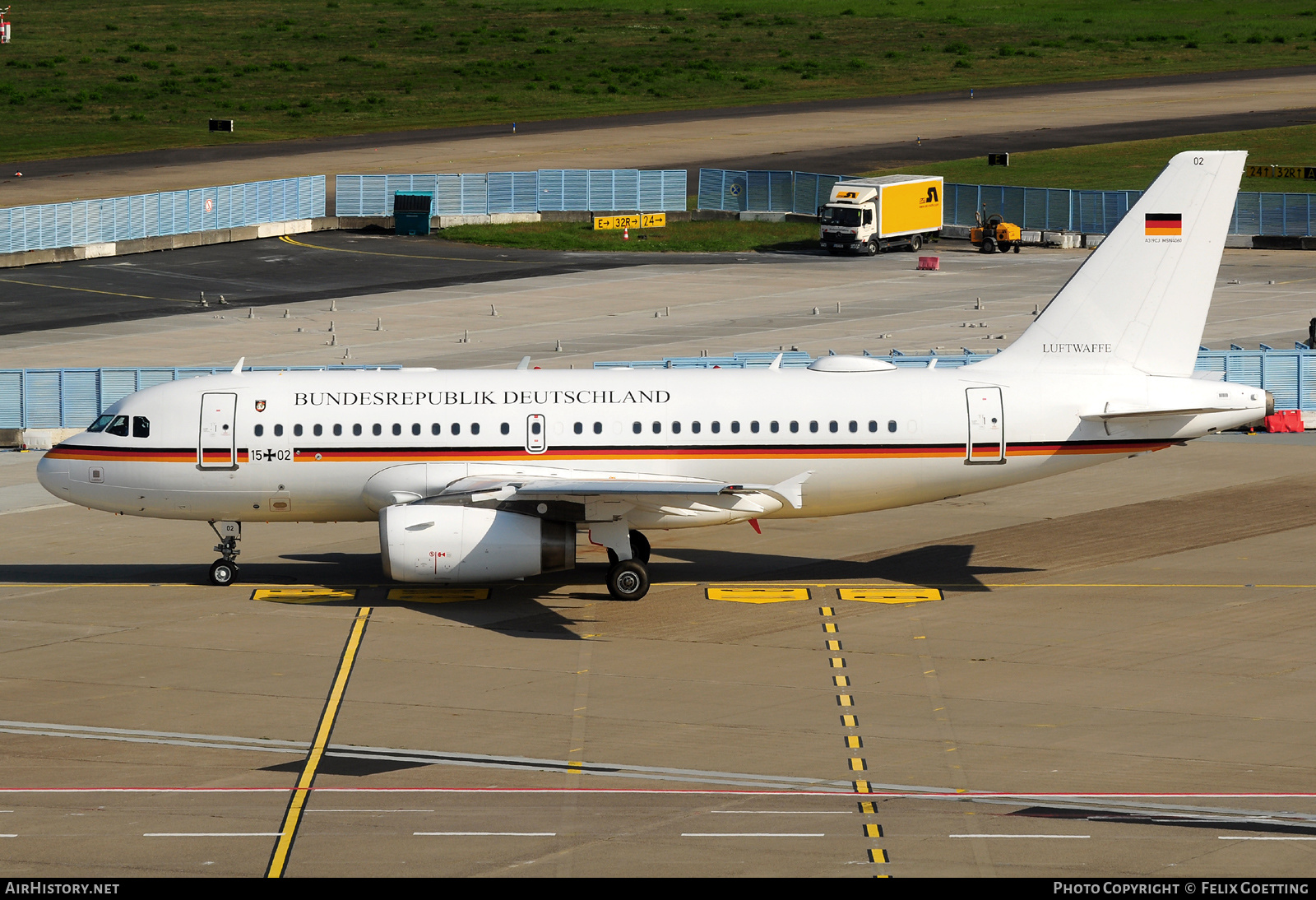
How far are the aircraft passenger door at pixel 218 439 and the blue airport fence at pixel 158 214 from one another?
6078cm

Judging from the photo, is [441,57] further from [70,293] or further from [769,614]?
[769,614]

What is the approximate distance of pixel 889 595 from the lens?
3944 centimetres

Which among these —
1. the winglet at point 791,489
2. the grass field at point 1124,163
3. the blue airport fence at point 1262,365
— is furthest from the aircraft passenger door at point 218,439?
the grass field at point 1124,163

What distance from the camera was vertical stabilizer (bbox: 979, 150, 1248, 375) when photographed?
39.6 m

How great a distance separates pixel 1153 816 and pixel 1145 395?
15949 millimetres

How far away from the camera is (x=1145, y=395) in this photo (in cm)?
3928

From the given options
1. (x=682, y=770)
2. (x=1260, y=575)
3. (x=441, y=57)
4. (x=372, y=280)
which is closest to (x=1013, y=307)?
(x=372, y=280)

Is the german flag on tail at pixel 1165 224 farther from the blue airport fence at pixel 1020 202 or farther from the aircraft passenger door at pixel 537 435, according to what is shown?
the blue airport fence at pixel 1020 202

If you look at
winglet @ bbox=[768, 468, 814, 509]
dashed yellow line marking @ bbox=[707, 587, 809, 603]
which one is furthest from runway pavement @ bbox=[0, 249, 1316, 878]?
winglet @ bbox=[768, 468, 814, 509]

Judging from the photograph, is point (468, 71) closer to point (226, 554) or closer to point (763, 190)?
point (763, 190)

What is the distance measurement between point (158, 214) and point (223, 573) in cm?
6595

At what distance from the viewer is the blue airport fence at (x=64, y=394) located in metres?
57.6

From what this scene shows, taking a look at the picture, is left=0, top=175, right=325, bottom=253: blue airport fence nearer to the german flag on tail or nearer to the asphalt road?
the asphalt road

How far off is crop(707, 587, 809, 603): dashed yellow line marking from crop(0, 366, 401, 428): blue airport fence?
23.9 meters
